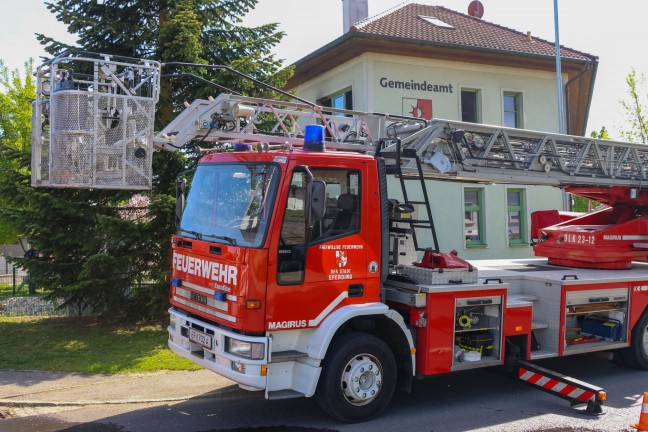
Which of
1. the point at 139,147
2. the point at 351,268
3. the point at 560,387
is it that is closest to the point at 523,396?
the point at 560,387

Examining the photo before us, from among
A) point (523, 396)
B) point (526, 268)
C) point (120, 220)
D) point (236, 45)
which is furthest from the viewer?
point (236, 45)

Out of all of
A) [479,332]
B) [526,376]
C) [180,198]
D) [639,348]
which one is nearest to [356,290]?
[479,332]

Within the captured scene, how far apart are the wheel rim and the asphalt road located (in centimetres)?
27

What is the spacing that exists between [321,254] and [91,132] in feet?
8.43

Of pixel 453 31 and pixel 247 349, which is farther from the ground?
pixel 453 31

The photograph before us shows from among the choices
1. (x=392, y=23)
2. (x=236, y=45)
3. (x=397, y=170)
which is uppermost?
(x=392, y=23)

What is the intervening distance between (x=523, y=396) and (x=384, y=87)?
35.9ft

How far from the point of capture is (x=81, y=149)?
593 cm

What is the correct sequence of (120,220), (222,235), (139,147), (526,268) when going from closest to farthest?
(222,235) → (139,147) → (526,268) → (120,220)

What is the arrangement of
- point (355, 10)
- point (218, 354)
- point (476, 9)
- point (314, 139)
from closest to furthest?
point (218, 354) < point (314, 139) < point (355, 10) < point (476, 9)

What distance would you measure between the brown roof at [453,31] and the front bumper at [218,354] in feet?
37.9

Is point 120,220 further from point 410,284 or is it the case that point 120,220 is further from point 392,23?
point 392,23

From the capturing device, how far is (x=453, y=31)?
18547 mm

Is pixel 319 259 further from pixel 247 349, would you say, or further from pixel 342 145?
pixel 342 145
